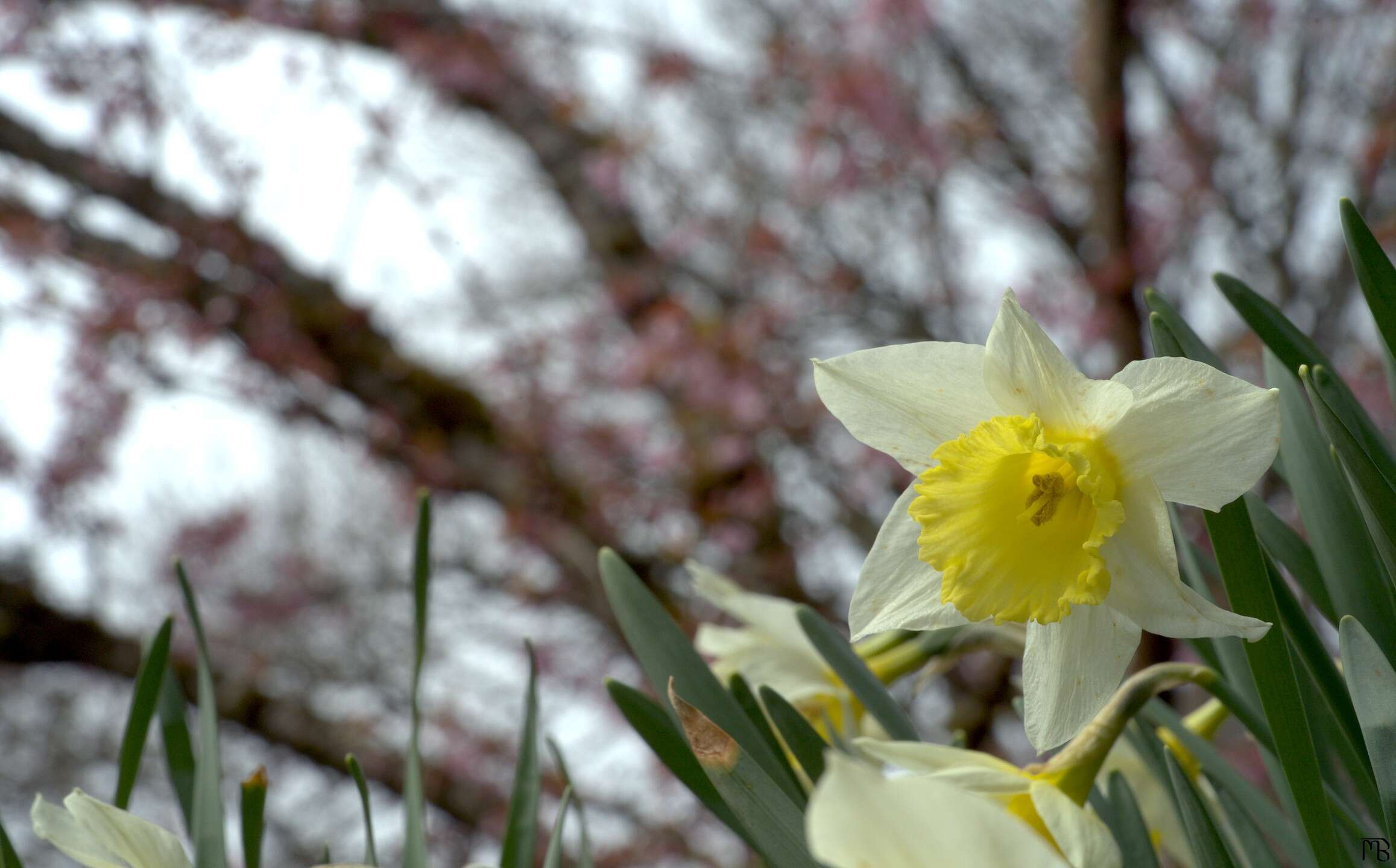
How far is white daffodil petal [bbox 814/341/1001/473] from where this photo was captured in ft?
1.47

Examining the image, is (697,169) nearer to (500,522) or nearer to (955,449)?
(500,522)

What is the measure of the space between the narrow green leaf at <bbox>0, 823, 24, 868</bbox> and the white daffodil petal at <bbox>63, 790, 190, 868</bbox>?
0.05 m

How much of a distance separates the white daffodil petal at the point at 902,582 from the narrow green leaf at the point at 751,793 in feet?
0.37

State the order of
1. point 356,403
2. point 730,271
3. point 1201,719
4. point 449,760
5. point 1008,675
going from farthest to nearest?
1. point 449,760
2. point 356,403
3. point 730,271
4. point 1008,675
5. point 1201,719

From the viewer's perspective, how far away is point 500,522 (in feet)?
12.3

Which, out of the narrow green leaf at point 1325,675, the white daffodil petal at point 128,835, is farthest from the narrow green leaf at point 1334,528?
the white daffodil petal at point 128,835

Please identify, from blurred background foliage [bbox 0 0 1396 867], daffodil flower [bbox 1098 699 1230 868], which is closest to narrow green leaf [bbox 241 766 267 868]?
daffodil flower [bbox 1098 699 1230 868]

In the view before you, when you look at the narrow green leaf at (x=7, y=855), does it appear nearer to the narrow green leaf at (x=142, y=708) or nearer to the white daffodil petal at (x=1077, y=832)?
the narrow green leaf at (x=142, y=708)

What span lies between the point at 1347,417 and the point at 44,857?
5.79 metres

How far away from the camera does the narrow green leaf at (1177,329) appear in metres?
0.46

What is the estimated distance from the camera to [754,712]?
1.64ft

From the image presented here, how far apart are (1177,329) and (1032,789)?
0.23 meters

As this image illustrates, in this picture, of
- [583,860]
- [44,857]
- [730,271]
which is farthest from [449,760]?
[583,860]

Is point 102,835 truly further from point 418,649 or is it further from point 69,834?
point 418,649
